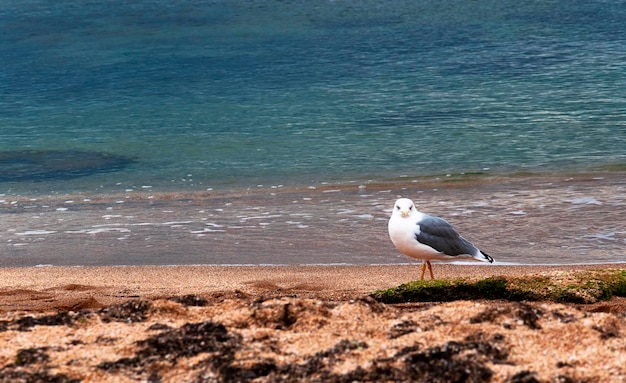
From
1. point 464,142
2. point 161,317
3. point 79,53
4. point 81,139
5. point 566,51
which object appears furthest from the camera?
point 79,53

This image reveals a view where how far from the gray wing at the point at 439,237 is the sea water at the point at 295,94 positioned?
96.0 inches

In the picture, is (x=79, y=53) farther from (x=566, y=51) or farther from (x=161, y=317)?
(x=161, y=317)

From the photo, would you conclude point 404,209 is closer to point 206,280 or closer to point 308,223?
point 206,280

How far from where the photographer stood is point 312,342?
13.3 feet

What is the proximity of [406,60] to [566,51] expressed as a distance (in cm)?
367

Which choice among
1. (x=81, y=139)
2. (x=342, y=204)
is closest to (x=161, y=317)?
(x=342, y=204)

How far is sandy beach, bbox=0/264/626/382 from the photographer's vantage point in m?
3.70

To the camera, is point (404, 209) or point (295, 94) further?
point (295, 94)

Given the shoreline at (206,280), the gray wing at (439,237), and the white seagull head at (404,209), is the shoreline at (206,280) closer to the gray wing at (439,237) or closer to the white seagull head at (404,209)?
the gray wing at (439,237)

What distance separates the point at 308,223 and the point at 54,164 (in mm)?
6704

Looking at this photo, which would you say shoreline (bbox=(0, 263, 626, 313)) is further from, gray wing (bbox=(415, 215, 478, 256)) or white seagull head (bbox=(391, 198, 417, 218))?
white seagull head (bbox=(391, 198, 417, 218))

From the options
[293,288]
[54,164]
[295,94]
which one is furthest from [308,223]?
[295,94]

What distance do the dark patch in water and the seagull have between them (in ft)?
26.6

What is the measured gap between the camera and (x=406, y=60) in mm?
21312
